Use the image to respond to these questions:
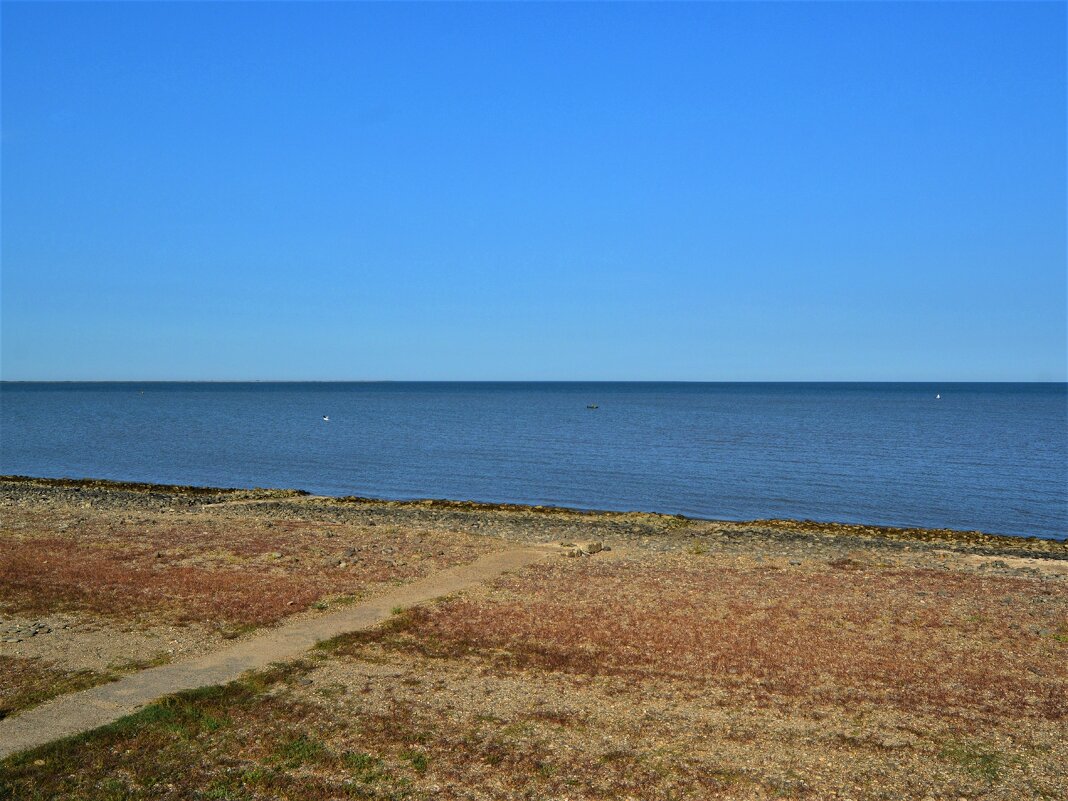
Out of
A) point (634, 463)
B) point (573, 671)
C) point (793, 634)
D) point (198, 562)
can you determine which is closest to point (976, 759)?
point (793, 634)

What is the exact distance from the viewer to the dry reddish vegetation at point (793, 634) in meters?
15.0

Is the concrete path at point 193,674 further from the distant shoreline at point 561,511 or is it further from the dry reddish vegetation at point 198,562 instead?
the distant shoreline at point 561,511

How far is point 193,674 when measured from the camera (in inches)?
595

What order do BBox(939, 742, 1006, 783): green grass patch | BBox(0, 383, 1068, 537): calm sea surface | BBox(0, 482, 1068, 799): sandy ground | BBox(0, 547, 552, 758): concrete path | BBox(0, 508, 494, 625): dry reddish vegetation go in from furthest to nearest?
1. BBox(0, 383, 1068, 537): calm sea surface
2. BBox(0, 508, 494, 625): dry reddish vegetation
3. BBox(0, 547, 552, 758): concrete path
4. BBox(939, 742, 1006, 783): green grass patch
5. BBox(0, 482, 1068, 799): sandy ground

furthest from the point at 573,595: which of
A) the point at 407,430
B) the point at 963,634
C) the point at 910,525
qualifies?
the point at 407,430

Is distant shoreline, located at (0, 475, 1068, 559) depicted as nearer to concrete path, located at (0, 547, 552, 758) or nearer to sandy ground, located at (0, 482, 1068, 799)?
sandy ground, located at (0, 482, 1068, 799)

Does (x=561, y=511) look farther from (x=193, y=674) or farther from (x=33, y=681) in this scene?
(x=33, y=681)

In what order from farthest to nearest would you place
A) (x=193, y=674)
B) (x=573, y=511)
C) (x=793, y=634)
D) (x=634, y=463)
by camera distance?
(x=634, y=463), (x=573, y=511), (x=793, y=634), (x=193, y=674)

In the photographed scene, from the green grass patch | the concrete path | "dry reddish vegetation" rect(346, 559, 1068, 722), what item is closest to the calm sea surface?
"dry reddish vegetation" rect(346, 559, 1068, 722)

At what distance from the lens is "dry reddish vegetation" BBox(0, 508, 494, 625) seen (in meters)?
19.8

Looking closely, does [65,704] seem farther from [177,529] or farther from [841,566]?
[841,566]

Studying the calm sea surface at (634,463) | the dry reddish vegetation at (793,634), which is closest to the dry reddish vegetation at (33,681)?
the dry reddish vegetation at (793,634)

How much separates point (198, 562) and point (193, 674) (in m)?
9.96

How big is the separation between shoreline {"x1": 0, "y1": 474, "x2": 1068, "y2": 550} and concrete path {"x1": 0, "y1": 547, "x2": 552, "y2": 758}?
56.1ft
